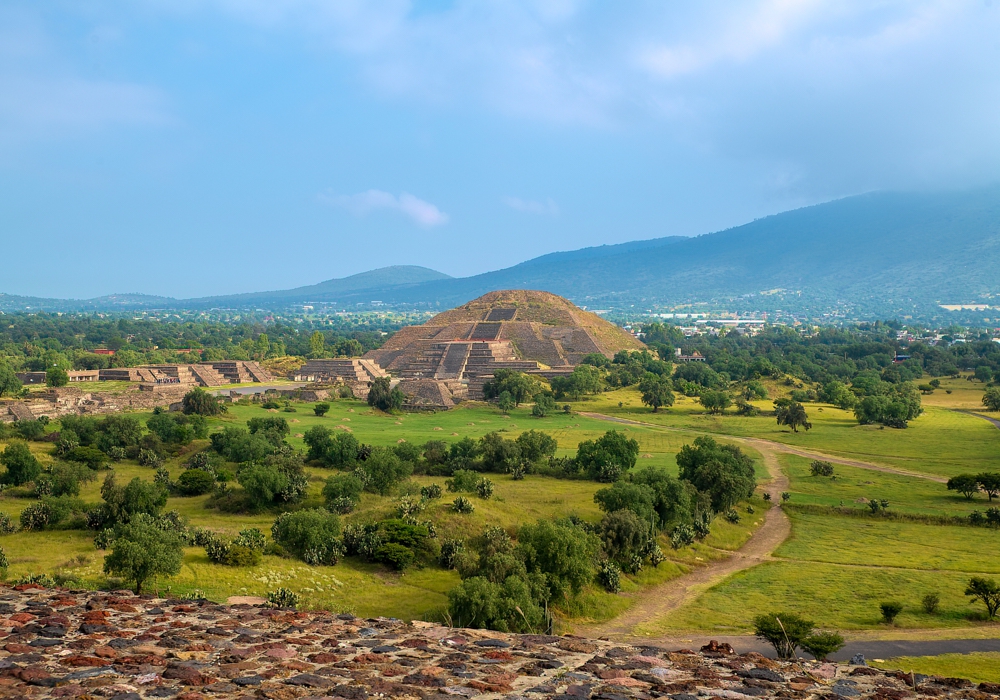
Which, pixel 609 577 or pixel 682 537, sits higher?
pixel 609 577

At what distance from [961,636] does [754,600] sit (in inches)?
280

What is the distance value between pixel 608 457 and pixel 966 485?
2129 cm

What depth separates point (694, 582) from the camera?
113 ft

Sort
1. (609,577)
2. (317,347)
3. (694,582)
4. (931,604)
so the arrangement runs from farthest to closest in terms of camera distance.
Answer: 1. (317,347)
2. (694,582)
3. (609,577)
4. (931,604)

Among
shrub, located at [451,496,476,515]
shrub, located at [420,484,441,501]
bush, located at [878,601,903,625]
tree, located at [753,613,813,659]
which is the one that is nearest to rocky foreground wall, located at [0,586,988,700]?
tree, located at [753,613,813,659]

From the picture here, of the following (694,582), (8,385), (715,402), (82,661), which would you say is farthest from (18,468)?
(715,402)

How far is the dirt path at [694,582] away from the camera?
28594 mm

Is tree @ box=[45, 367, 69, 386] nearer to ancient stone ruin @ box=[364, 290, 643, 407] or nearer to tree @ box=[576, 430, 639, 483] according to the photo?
ancient stone ruin @ box=[364, 290, 643, 407]

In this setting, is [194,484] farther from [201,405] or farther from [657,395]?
[657,395]

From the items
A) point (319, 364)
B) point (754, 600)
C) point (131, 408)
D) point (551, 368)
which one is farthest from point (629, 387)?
point (754, 600)

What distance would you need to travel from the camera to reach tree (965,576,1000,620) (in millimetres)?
29891

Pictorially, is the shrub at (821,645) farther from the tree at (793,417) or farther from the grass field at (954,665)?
the tree at (793,417)

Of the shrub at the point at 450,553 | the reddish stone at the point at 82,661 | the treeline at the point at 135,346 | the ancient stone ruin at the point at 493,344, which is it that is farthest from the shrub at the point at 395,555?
the treeline at the point at 135,346

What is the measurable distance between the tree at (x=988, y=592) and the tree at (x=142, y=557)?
2913 cm
